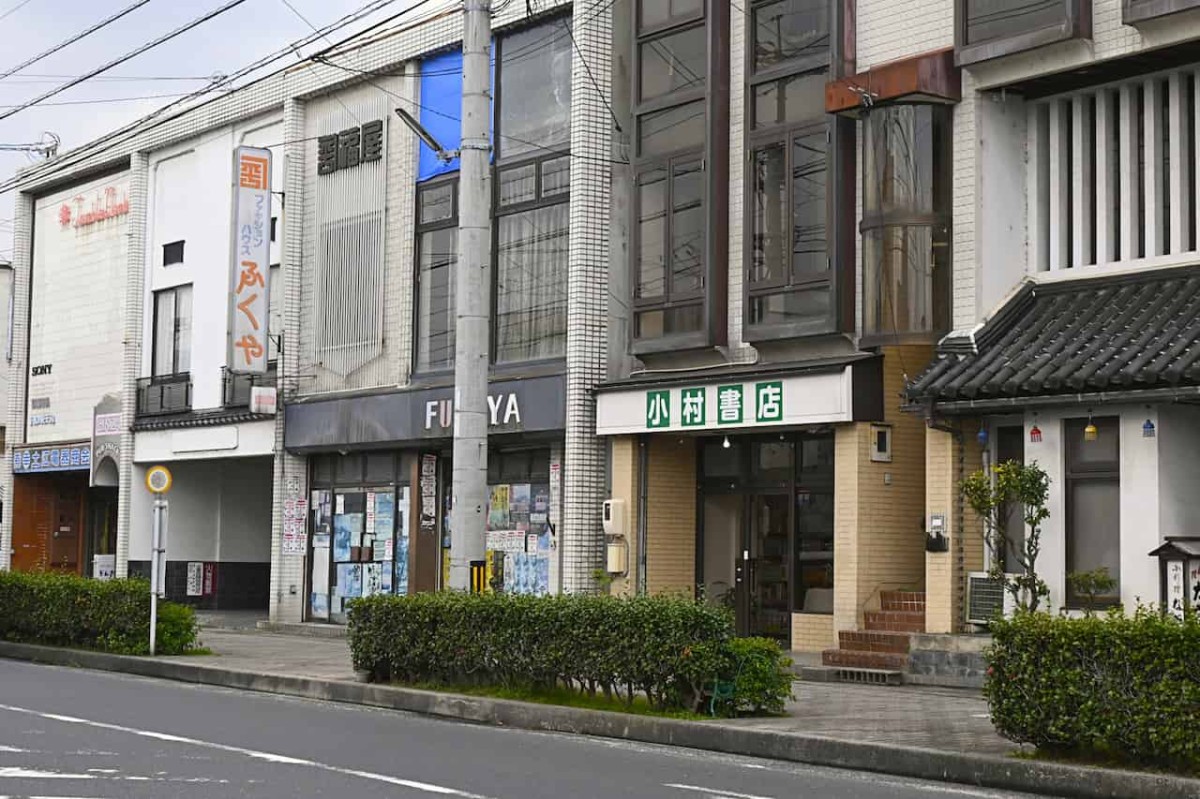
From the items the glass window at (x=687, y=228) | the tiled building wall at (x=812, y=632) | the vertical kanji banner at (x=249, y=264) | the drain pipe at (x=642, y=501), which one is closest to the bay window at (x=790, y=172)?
the glass window at (x=687, y=228)

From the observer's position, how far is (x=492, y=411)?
26.7m

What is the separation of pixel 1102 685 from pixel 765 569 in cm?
1304

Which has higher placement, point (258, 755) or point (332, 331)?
point (332, 331)

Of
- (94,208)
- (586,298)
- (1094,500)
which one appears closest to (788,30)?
(586,298)

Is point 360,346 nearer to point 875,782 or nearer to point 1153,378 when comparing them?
point 1153,378

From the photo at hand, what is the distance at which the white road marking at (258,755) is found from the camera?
1092 centimetres

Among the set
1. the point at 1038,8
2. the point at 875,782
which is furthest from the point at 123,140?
the point at 875,782

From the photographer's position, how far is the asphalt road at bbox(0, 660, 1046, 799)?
36.0 ft

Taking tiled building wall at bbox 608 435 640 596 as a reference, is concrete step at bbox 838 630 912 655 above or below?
below

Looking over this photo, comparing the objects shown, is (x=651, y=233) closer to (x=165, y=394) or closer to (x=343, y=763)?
(x=343, y=763)

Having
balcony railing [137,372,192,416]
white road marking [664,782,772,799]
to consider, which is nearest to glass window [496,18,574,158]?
balcony railing [137,372,192,416]

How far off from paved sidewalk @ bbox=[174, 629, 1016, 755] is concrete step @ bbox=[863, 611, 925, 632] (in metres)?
1.42

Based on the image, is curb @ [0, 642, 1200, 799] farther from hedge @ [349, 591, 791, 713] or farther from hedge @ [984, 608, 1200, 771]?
hedge @ [349, 591, 791, 713]

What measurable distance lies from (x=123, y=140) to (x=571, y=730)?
2545 cm
